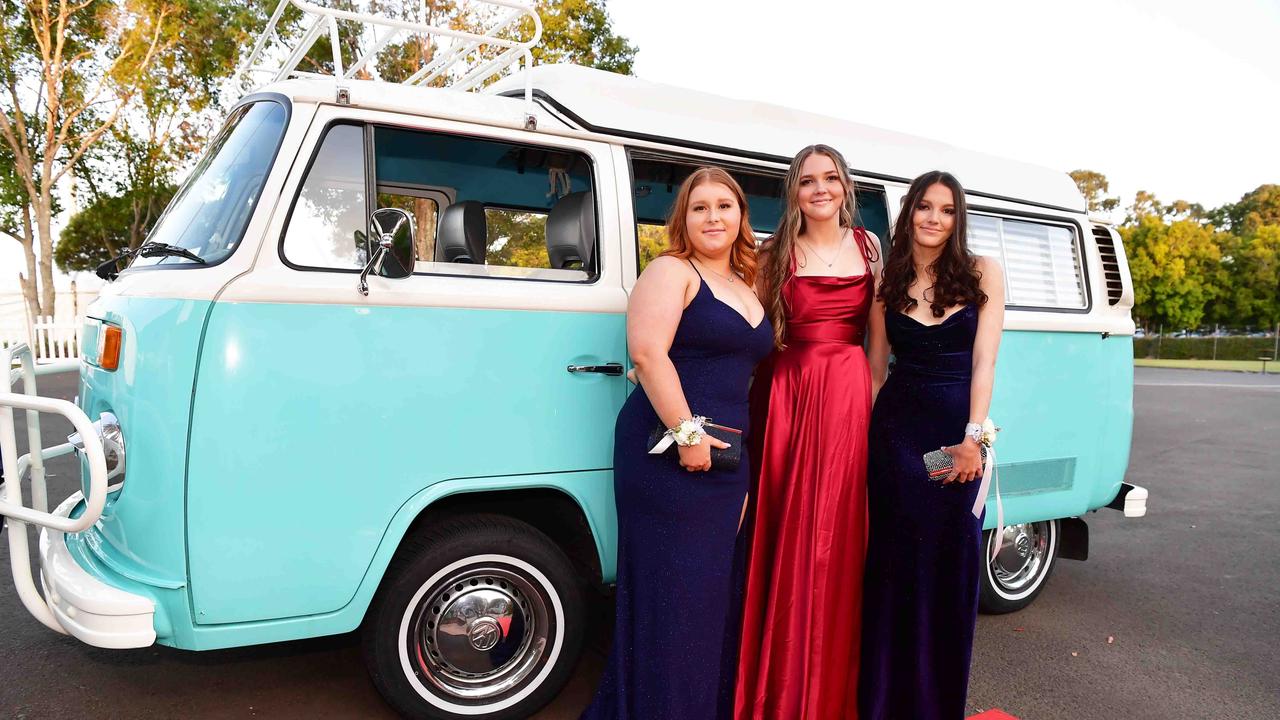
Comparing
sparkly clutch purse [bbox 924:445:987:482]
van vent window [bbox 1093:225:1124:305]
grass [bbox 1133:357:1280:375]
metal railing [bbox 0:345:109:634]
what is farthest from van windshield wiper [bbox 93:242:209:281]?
grass [bbox 1133:357:1280:375]

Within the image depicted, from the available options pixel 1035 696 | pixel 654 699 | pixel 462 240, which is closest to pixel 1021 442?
pixel 1035 696

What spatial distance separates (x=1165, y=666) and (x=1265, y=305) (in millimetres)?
52715

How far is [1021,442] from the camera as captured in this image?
13.9 ft

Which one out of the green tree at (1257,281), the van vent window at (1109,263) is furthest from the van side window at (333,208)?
the green tree at (1257,281)

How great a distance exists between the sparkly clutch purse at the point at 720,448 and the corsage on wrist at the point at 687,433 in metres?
0.08

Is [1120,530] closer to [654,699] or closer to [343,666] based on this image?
[654,699]

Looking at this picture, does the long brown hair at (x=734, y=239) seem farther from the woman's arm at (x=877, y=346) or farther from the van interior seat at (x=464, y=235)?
the van interior seat at (x=464, y=235)

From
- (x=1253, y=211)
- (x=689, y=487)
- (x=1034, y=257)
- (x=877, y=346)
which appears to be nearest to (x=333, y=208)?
A: (x=689, y=487)

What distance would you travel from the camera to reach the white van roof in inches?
129

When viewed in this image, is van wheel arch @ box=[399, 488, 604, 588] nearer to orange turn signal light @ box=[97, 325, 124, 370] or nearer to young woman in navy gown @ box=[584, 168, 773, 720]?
young woman in navy gown @ box=[584, 168, 773, 720]

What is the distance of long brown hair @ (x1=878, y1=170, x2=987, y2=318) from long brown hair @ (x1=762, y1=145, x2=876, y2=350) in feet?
0.75

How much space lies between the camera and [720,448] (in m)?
2.70

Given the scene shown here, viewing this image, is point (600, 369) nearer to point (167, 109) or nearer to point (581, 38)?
point (581, 38)

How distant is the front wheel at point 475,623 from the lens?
2932 mm
